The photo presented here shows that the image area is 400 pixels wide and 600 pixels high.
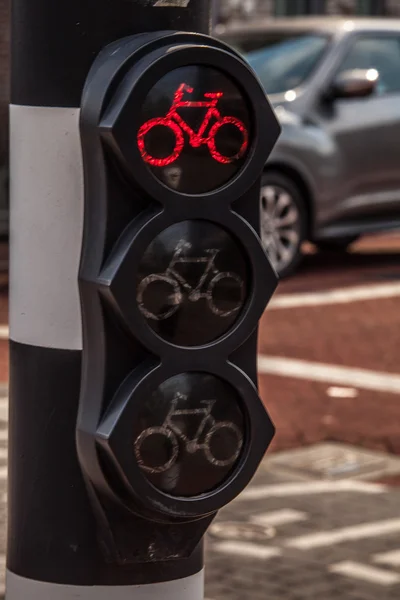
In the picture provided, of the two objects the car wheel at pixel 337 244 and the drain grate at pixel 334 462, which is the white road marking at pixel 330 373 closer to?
the drain grate at pixel 334 462

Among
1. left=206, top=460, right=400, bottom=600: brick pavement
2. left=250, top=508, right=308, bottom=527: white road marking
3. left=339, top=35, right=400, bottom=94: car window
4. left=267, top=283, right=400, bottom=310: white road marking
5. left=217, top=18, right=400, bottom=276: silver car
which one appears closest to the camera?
left=206, top=460, right=400, bottom=600: brick pavement

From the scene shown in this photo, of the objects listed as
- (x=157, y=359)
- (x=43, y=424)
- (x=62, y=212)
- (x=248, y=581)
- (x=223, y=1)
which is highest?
(x=62, y=212)

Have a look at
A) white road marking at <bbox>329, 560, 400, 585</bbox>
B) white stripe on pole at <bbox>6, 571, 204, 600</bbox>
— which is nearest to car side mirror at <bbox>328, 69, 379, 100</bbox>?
white road marking at <bbox>329, 560, 400, 585</bbox>

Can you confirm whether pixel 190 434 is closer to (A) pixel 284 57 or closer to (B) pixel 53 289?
(B) pixel 53 289

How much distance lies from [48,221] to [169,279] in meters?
0.25

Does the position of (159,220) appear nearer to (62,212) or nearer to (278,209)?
(62,212)

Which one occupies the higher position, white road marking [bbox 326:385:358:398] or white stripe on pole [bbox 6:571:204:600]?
white stripe on pole [bbox 6:571:204:600]

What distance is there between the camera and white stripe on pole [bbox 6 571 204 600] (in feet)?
8.56

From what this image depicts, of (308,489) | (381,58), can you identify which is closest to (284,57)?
(381,58)

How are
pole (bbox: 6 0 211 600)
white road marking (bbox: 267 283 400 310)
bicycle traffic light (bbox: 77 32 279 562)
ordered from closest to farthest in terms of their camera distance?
bicycle traffic light (bbox: 77 32 279 562) < pole (bbox: 6 0 211 600) < white road marking (bbox: 267 283 400 310)

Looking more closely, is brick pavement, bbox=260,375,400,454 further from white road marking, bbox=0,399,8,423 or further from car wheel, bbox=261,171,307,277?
car wheel, bbox=261,171,307,277

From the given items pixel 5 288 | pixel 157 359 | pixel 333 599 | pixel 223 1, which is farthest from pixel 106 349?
pixel 223 1

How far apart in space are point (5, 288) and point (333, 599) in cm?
688

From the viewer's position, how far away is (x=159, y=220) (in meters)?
2.41
